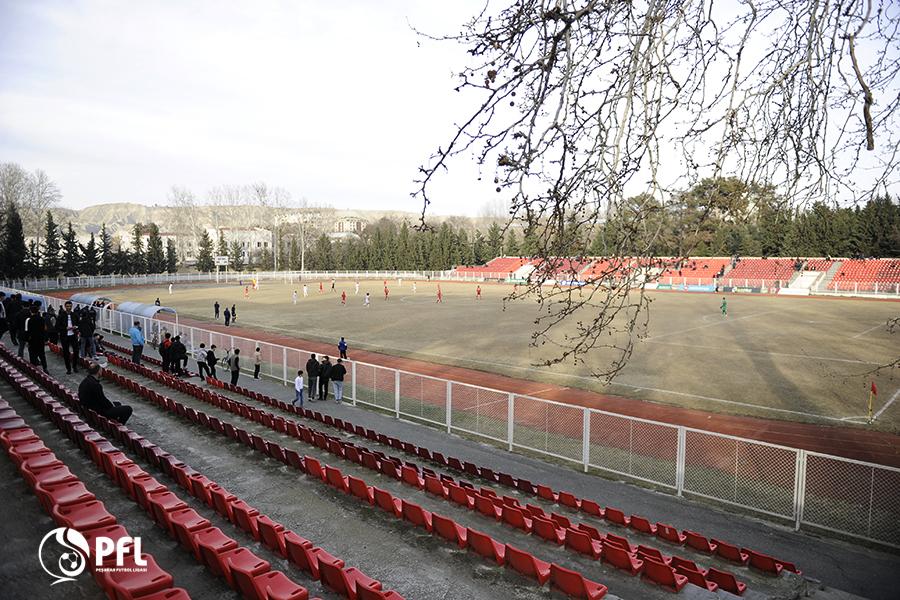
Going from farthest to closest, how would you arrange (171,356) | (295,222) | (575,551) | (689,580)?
(295,222) → (171,356) → (575,551) → (689,580)

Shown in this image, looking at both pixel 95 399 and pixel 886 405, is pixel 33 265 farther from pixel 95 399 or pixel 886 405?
pixel 886 405

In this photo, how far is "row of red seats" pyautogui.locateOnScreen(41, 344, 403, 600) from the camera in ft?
17.7

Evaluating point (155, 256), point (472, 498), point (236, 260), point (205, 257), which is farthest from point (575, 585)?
point (236, 260)

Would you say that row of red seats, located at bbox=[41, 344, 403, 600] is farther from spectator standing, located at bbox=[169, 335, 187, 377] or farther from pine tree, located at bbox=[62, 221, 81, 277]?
pine tree, located at bbox=[62, 221, 81, 277]

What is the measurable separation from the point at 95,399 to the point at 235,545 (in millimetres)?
6944

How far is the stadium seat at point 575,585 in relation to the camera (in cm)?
602

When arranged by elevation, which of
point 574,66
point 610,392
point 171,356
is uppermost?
point 574,66

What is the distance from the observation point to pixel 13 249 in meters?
65.2

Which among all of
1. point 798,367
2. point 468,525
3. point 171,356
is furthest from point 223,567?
point 798,367

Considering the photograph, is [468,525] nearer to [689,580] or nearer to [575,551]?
[575,551]

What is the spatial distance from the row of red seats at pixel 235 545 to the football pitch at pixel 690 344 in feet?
15.8

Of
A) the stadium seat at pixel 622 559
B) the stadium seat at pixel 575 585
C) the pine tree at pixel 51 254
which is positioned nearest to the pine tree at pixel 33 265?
the pine tree at pixel 51 254

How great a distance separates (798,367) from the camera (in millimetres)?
24719

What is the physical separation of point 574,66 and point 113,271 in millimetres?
92914
